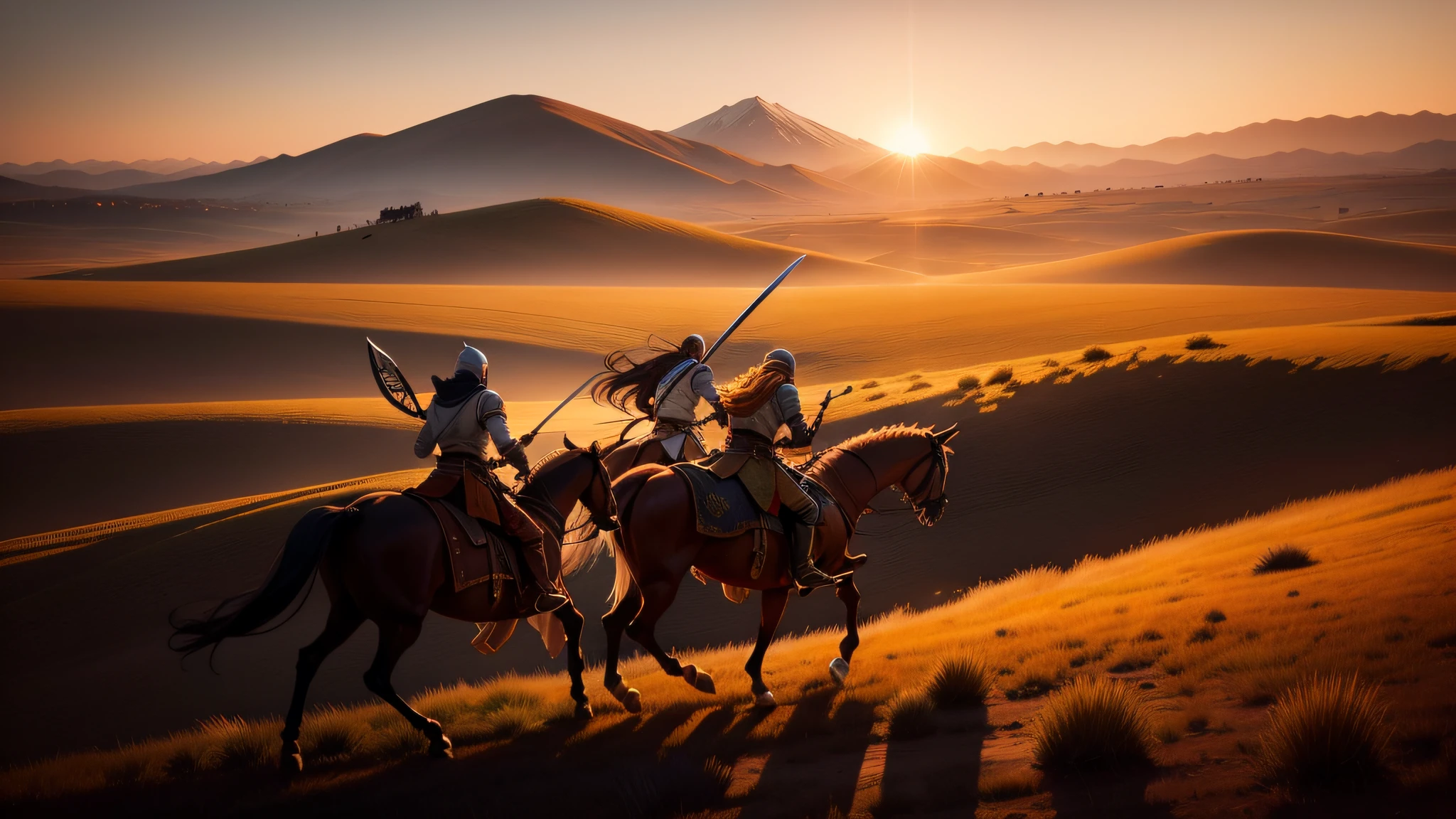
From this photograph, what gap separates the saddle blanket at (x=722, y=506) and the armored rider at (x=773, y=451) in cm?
10

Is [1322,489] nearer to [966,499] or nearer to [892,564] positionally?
[966,499]

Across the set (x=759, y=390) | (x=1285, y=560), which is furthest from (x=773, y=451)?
(x=1285, y=560)

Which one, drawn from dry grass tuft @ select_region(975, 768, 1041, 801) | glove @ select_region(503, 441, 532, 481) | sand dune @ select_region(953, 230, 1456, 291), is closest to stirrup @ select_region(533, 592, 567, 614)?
glove @ select_region(503, 441, 532, 481)

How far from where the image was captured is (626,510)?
7.70m

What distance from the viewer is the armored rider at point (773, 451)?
7750mm

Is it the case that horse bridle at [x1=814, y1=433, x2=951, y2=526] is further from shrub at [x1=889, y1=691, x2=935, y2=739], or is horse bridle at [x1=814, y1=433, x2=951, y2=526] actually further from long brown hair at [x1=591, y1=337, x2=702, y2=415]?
long brown hair at [x1=591, y1=337, x2=702, y2=415]

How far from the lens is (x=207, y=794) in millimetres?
6348

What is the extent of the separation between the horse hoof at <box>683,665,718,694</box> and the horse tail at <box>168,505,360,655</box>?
2.95 m

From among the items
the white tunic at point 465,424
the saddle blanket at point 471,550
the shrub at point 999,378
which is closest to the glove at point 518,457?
the white tunic at point 465,424

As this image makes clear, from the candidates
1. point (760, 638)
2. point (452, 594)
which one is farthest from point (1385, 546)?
point (452, 594)

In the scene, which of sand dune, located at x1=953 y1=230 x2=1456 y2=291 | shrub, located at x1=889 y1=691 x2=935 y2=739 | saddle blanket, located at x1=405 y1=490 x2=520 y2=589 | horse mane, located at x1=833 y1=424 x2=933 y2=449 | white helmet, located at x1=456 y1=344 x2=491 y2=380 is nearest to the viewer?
shrub, located at x1=889 y1=691 x2=935 y2=739

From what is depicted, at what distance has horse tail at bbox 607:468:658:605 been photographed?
7676 millimetres

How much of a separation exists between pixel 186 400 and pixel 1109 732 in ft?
124

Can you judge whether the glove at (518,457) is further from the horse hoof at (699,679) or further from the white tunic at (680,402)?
the white tunic at (680,402)
